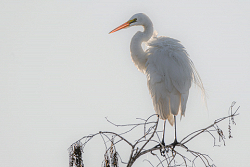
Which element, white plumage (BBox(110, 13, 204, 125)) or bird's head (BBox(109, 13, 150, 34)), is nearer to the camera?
white plumage (BBox(110, 13, 204, 125))

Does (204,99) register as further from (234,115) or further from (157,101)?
(234,115)

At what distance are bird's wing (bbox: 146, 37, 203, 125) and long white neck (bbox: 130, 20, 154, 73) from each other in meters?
0.36

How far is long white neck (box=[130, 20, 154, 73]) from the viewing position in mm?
6066

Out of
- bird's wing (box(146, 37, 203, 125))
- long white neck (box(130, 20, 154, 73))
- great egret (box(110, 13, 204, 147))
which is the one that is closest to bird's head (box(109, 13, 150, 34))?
long white neck (box(130, 20, 154, 73))

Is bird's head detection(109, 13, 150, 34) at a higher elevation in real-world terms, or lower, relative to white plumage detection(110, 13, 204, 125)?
higher

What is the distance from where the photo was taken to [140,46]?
6.10 m

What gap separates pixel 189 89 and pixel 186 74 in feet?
0.82

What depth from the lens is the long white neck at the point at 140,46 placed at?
6.07 meters

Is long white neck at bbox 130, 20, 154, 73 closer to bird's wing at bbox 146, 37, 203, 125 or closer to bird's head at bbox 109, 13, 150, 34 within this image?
bird's head at bbox 109, 13, 150, 34

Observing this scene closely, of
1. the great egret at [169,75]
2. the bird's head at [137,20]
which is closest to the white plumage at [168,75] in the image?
the great egret at [169,75]

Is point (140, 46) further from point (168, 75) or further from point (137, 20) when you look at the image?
point (168, 75)

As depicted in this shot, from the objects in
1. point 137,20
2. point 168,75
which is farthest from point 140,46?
point 168,75

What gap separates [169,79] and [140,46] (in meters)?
0.90

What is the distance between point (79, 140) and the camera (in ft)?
10.4
